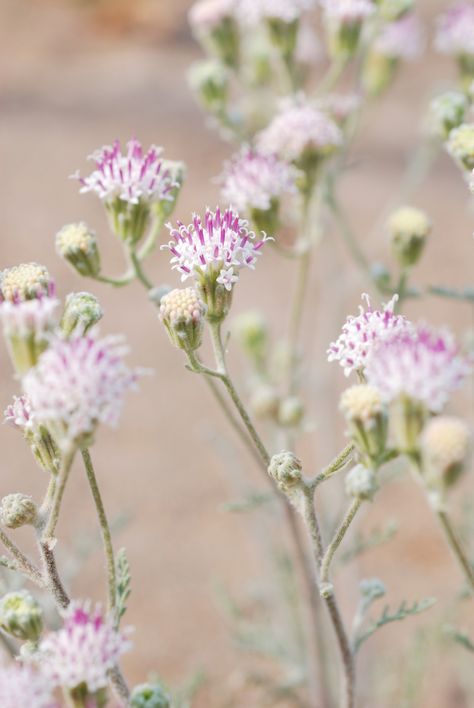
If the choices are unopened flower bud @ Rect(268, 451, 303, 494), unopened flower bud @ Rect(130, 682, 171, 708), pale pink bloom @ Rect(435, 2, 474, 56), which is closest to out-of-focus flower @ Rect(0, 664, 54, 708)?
unopened flower bud @ Rect(130, 682, 171, 708)

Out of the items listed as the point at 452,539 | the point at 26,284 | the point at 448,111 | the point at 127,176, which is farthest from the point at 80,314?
the point at 448,111

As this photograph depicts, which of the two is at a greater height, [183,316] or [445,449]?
[183,316]

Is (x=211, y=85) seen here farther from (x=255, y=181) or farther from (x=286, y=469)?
(x=286, y=469)

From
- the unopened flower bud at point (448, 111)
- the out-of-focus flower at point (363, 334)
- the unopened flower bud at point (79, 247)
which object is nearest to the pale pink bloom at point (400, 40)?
the unopened flower bud at point (448, 111)

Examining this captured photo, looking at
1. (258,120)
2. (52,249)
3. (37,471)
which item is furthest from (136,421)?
(258,120)

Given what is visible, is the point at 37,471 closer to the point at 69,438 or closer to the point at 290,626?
the point at 290,626

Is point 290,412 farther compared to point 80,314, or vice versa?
point 290,412

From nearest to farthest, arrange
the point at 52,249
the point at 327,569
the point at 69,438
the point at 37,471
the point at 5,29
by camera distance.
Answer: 1. the point at 69,438
2. the point at 327,569
3. the point at 37,471
4. the point at 52,249
5. the point at 5,29
